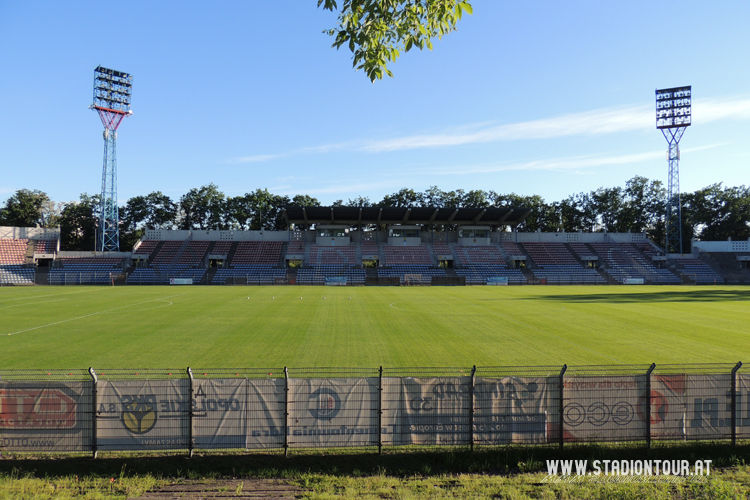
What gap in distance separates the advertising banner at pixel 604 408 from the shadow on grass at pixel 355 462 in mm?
295

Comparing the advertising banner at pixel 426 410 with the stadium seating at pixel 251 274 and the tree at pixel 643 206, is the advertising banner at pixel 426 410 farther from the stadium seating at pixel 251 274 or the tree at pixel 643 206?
the tree at pixel 643 206

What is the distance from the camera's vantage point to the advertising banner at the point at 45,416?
23.7 feet

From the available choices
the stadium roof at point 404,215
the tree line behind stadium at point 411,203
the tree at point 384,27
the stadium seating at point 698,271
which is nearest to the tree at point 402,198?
the tree line behind stadium at point 411,203

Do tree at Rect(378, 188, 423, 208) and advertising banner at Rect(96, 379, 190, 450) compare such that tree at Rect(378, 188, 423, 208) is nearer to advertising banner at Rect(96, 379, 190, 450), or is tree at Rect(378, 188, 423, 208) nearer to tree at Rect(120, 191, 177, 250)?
tree at Rect(120, 191, 177, 250)

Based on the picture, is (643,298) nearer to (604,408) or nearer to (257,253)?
(604,408)

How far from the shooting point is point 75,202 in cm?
9181

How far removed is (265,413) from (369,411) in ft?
6.15

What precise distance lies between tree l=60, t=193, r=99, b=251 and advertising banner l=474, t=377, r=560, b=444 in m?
100

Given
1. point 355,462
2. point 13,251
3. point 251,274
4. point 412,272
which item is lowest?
point 251,274

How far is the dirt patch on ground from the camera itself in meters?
6.37

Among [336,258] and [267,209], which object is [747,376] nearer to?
[336,258]

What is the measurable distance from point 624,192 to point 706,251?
27.8m

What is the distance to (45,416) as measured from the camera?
289 inches

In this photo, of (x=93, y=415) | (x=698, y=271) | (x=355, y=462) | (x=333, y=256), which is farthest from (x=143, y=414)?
(x=698, y=271)
